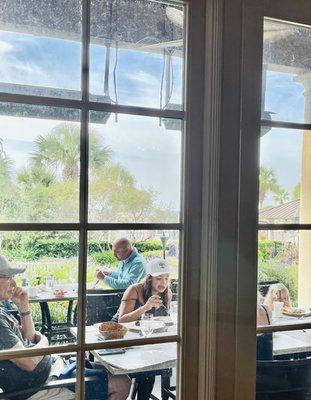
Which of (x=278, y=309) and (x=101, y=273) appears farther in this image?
(x=278, y=309)

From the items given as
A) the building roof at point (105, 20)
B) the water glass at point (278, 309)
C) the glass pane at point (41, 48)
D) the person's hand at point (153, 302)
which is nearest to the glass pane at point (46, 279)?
the person's hand at point (153, 302)

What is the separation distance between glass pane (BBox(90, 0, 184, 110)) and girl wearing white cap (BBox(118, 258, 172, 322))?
19.5 inches

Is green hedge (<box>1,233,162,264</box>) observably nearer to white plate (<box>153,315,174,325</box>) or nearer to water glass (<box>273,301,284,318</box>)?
white plate (<box>153,315,174,325</box>)

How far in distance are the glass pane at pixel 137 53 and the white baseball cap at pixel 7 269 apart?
1.68ft

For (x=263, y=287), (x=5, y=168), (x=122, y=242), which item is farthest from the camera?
(x=263, y=287)

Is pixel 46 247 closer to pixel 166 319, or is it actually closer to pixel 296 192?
pixel 166 319

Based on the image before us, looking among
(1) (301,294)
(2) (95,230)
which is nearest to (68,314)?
(2) (95,230)

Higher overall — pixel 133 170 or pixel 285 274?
pixel 133 170

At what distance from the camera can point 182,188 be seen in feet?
4.11

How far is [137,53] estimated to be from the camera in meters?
1.22

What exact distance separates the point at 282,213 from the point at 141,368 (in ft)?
2.23

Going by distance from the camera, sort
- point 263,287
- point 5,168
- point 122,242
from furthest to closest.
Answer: point 263,287 < point 122,242 < point 5,168

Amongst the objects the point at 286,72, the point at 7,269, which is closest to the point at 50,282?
the point at 7,269

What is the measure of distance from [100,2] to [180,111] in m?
0.39
